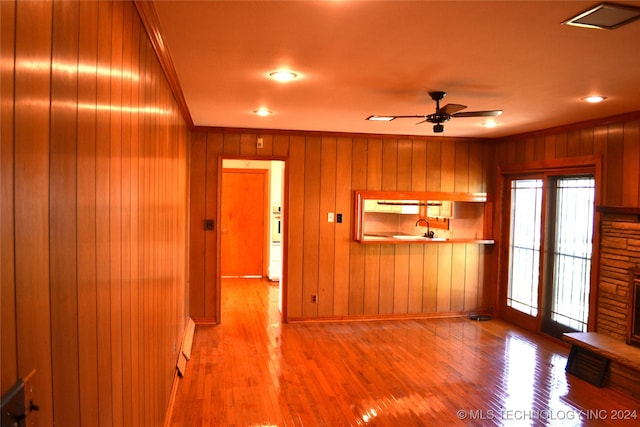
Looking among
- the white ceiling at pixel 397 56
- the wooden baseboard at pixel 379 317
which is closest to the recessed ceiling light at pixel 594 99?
the white ceiling at pixel 397 56

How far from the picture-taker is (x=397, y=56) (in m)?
2.67

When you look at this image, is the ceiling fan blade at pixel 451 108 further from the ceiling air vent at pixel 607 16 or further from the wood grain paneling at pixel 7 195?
the wood grain paneling at pixel 7 195

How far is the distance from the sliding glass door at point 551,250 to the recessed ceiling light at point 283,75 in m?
3.38

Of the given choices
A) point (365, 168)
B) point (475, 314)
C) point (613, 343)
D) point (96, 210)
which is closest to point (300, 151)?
point (365, 168)

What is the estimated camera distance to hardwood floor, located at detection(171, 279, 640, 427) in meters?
3.34

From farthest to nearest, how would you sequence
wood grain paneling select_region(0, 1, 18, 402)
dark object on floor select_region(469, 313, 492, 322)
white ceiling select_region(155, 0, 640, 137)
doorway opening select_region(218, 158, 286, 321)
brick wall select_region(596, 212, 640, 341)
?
doorway opening select_region(218, 158, 286, 321), dark object on floor select_region(469, 313, 492, 322), brick wall select_region(596, 212, 640, 341), white ceiling select_region(155, 0, 640, 137), wood grain paneling select_region(0, 1, 18, 402)

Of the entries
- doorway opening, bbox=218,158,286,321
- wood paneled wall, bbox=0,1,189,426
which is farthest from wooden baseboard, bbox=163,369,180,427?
doorway opening, bbox=218,158,286,321

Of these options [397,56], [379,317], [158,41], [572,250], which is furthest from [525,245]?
[158,41]

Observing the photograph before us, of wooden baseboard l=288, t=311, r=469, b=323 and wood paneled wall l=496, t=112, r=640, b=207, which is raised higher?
wood paneled wall l=496, t=112, r=640, b=207

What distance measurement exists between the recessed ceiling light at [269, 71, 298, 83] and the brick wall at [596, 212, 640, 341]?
326 cm

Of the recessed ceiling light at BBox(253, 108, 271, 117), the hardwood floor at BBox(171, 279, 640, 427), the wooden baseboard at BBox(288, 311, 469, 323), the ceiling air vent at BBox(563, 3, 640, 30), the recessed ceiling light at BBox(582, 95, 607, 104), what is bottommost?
the hardwood floor at BBox(171, 279, 640, 427)

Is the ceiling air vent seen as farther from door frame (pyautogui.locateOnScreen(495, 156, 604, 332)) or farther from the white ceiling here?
door frame (pyautogui.locateOnScreen(495, 156, 604, 332))

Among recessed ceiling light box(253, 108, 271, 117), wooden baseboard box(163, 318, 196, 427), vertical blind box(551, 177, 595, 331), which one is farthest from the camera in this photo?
vertical blind box(551, 177, 595, 331)

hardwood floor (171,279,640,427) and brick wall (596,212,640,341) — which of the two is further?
brick wall (596,212,640,341)
